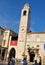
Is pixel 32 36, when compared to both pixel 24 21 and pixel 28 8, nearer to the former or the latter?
pixel 24 21

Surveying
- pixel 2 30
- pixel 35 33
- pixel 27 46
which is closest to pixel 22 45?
pixel 27 46

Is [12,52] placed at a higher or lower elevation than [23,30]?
lower

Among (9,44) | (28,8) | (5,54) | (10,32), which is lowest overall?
(5,54)

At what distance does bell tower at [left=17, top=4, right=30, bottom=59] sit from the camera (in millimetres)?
43656

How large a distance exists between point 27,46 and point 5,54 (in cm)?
806

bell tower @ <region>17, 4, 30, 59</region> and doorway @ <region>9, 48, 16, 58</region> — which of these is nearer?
bell tower @ <region>17, 4, 30, 59</region>

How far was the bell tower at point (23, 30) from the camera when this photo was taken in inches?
1719

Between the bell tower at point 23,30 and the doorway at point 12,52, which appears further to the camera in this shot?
the doorway at point 12,52

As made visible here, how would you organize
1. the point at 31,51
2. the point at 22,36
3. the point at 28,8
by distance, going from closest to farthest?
the point at 31,51 → the point at 22,36 → the point at 28,8

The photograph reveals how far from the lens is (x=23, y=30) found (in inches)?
1799

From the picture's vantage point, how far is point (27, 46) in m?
43.2

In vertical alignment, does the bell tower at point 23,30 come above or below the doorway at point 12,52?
above

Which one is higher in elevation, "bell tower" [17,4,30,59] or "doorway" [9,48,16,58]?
"bell tower" [17,4,30,59]

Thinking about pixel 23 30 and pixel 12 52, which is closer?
pixel 23 30
